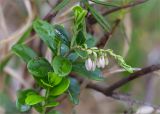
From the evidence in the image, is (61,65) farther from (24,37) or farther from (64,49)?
(24,37)

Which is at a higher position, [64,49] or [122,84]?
[64,49]

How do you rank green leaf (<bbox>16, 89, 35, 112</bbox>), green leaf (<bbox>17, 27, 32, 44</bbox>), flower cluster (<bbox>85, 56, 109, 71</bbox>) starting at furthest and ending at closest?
green leaf (<bbox>17, 27, 32, 44</bbox>)
green leaf (<bbox>16, 89, 35, 112</bbox>)
flower cluster (<bbox>85, 56, 109, 71</bbox>)

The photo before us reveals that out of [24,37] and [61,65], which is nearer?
[61,65]

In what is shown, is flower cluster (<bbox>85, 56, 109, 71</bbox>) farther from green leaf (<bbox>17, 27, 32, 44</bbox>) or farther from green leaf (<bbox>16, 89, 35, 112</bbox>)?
green leaf (<bbox>17, 27, 32, 44</bbox>)

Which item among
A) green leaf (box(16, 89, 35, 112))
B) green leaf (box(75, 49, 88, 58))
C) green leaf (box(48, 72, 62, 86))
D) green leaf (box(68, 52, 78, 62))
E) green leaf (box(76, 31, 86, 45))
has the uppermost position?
green leaf (box(76, 31, 86, 45))

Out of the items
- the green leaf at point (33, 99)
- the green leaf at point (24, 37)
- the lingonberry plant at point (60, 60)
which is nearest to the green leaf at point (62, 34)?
the lingonberry plant at point (60, 60)

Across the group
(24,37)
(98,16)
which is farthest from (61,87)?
Answer: (24,37)

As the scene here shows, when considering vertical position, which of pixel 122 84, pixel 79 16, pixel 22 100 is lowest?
pixel 122 84

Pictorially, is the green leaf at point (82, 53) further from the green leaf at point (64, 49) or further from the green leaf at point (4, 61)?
the green leaf at point (4, 61)

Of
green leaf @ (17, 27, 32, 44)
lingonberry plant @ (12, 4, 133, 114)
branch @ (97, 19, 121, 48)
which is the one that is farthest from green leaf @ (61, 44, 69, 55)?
green leaf @ (17, 27, 32, 44)
